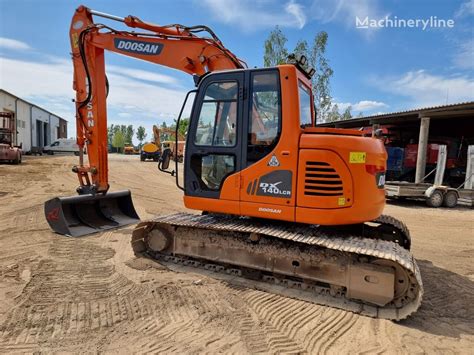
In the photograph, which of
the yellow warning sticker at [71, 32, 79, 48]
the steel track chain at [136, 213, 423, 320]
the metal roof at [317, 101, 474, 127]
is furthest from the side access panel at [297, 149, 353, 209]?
the metal roof at [317, 101, 474, 127]

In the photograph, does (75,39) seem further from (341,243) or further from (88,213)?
(341,243)

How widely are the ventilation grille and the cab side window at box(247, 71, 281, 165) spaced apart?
0.56m

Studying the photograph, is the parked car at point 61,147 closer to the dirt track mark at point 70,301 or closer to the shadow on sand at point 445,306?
the dirt track mark at point 70,301

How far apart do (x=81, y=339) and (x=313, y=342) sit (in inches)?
81.8

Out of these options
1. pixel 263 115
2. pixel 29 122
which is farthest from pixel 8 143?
pixel 263 115

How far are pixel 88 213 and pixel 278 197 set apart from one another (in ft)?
13.7

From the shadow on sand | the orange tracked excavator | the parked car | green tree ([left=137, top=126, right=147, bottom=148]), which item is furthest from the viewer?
green tree ([left=137, top=126, right=147, bottom=148])

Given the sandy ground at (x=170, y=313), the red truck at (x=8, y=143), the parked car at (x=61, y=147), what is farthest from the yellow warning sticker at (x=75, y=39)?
the parked car at (x=61, y=147)

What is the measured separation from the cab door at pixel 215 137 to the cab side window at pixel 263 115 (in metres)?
0.16

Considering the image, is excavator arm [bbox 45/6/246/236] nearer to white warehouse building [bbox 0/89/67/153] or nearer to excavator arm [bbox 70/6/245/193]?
excavator arm [bbox 70/6/245/193]

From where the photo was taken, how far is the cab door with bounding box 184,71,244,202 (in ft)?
14.6

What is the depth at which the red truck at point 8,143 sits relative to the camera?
20.6 m

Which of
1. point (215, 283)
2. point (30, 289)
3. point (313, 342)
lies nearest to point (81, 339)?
point (30, 289)

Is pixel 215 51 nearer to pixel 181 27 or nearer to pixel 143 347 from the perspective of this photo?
pixel 181 27
